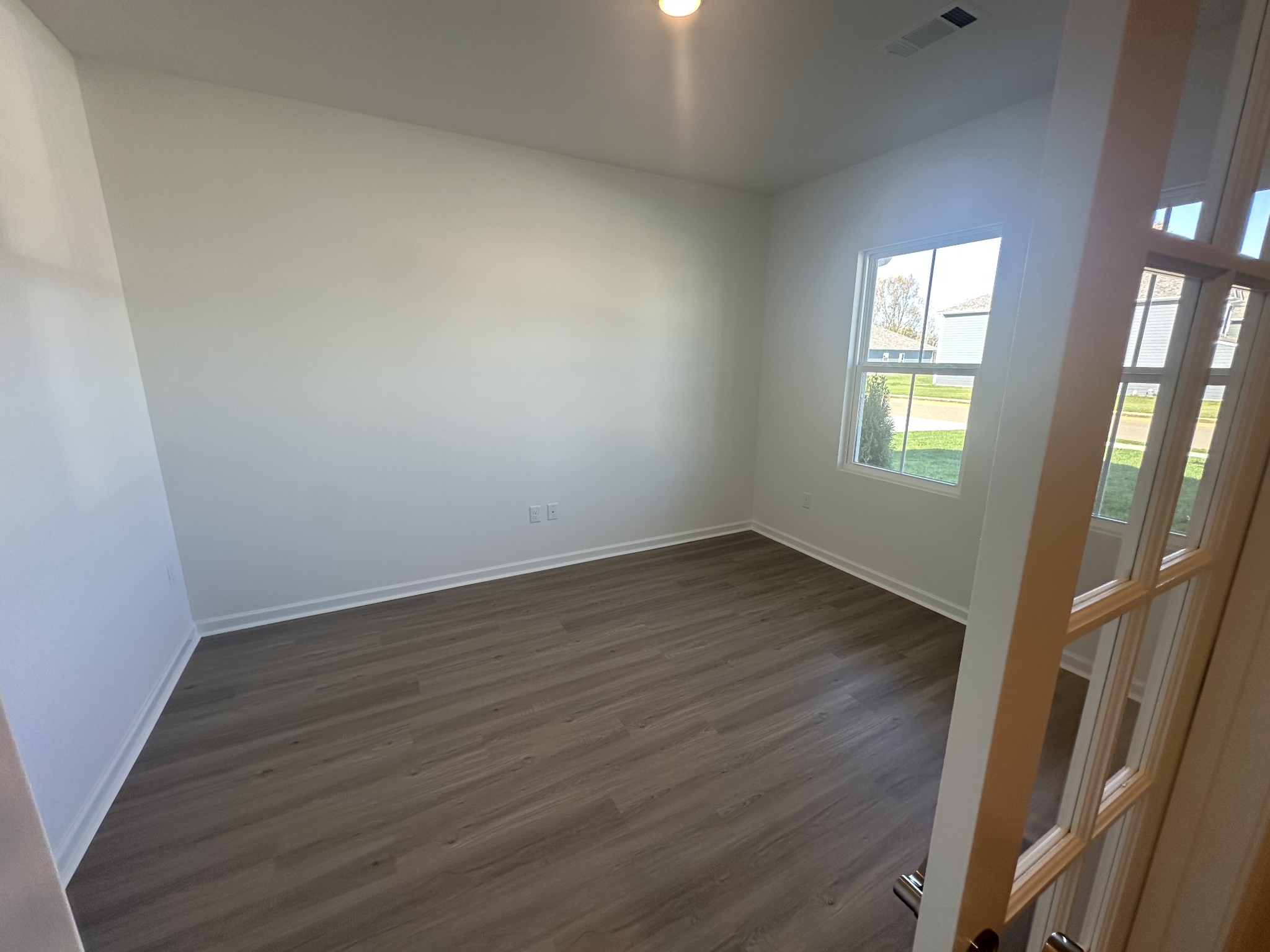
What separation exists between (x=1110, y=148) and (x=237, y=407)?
3352 mm

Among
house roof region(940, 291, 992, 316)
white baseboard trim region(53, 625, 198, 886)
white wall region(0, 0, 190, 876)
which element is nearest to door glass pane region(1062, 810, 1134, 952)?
white baseboard trim region(53, 625, 198, 886)

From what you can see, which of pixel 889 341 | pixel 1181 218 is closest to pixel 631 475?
pixel 889 341

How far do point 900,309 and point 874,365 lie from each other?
0.37m

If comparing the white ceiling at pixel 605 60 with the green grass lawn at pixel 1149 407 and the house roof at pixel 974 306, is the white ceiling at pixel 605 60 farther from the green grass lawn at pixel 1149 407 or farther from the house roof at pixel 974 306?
the green grass lawn at pixel 1149 407

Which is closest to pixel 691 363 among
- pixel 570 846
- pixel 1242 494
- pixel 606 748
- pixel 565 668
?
pixel 565 668

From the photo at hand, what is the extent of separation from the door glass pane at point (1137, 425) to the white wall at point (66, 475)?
7.88 ft

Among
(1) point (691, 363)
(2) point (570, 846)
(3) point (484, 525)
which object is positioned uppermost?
(1) point (691, 363)

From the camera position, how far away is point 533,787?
1.86 meters

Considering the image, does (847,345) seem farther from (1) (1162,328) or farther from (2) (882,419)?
(1) (1162,328)

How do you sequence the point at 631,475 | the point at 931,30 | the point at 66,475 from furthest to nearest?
the point at 631,475 < the point at 931,30 < the point at 66,475

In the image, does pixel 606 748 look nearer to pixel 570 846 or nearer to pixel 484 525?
pixel 570 846

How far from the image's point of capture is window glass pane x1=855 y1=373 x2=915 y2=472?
10.8 feet

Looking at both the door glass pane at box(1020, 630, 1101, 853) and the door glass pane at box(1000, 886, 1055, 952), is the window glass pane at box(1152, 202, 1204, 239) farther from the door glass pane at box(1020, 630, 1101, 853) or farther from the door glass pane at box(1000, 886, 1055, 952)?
the door glass pane at box(1000, 886, 1055, 952)

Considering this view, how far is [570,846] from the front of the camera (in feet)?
5.37
